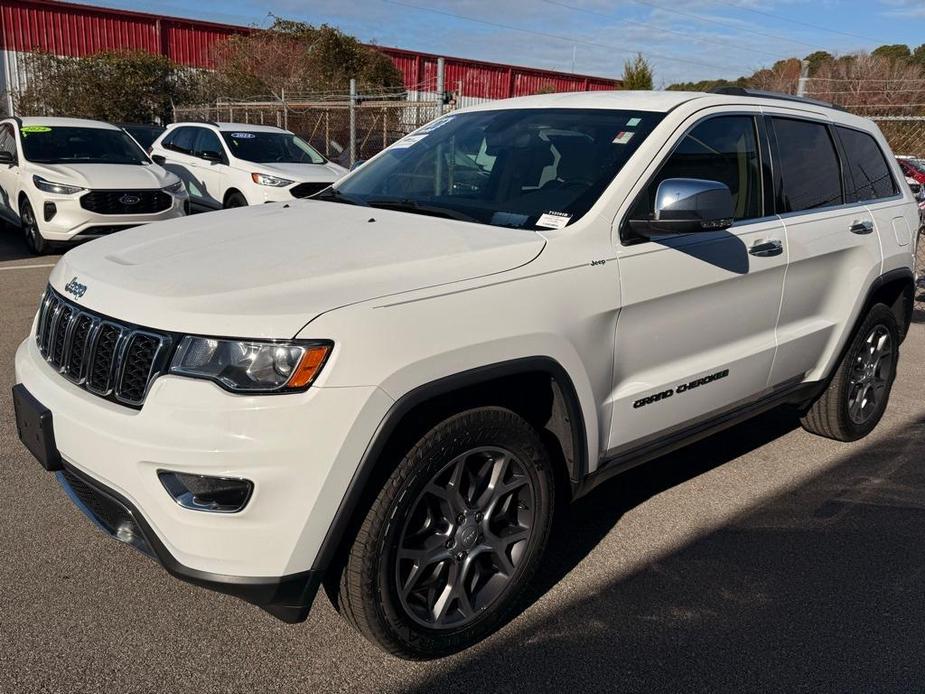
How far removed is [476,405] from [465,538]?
0.47 metres

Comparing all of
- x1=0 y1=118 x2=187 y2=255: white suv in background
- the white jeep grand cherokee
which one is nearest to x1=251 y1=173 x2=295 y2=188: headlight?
x1=0 y1=118 x2=187 y2=255: white suv in background

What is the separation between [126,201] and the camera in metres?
9.34

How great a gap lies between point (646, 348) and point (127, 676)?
210 centimetres

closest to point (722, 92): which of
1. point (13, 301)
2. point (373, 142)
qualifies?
point (13, 301)

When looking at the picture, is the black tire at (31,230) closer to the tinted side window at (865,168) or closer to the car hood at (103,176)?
the car hood at (103,176)

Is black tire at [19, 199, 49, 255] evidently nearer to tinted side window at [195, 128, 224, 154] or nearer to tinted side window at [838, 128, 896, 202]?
tinted side window at [195, 128, 224, 154]

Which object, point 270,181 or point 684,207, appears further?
point 270,181

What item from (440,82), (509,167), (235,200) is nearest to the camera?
(509,167)

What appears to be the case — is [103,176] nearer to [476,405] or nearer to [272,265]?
[272,265]

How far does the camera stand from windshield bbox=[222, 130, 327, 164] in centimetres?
1197

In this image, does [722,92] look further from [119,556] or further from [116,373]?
[119,556]

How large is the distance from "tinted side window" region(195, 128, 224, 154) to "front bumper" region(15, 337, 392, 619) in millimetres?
10534

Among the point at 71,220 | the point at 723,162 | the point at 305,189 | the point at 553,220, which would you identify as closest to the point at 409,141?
the point at 553,220

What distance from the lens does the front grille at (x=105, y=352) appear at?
233 centimetres
